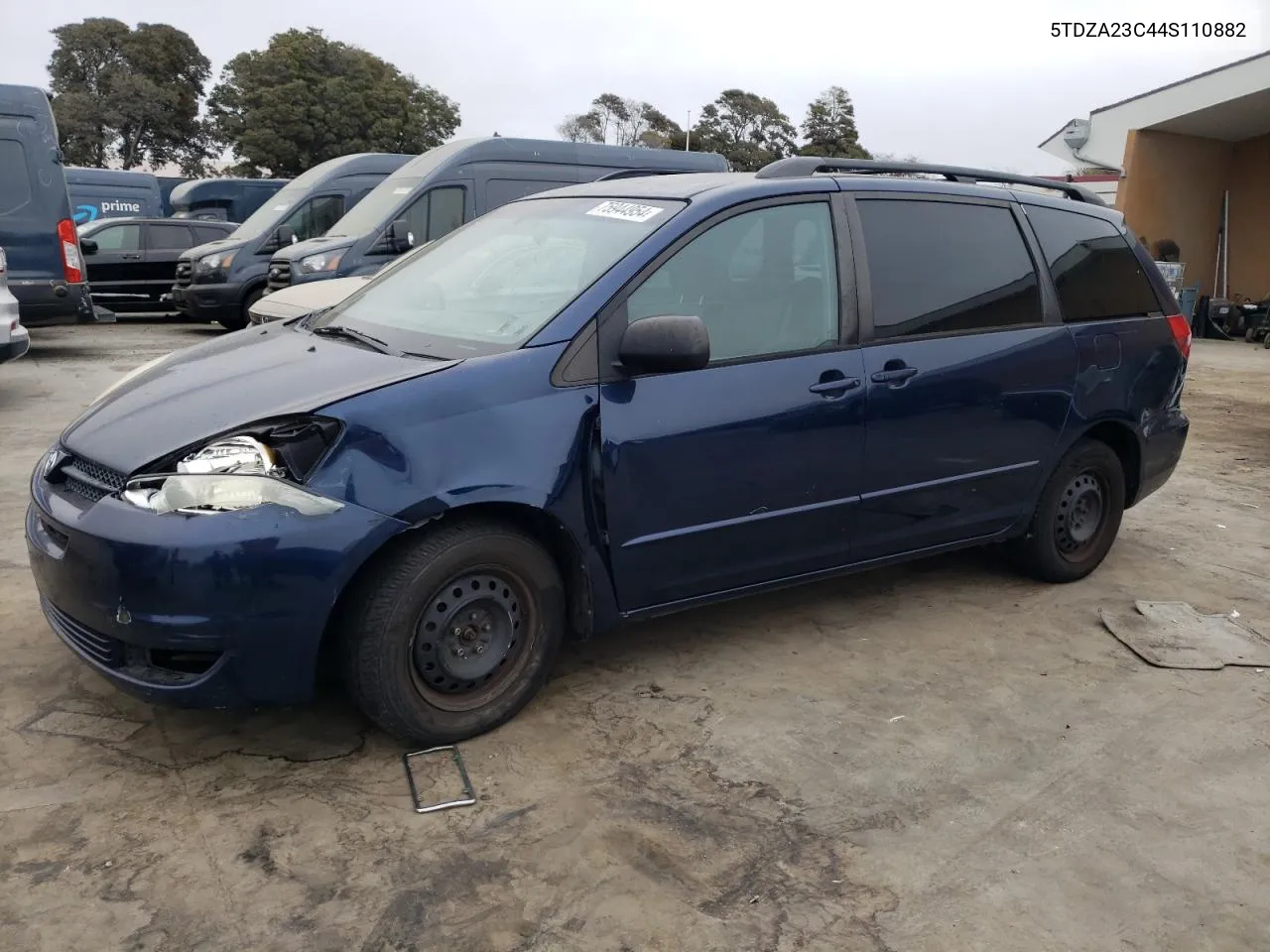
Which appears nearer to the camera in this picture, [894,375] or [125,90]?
[894,375]

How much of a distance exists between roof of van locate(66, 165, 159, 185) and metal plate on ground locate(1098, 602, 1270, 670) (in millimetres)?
20246

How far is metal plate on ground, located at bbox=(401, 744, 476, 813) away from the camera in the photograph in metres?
2.91

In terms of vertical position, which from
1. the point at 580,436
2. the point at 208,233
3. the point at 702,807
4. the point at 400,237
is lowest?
the point at 702,807

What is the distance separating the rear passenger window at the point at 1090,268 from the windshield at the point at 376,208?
772cm

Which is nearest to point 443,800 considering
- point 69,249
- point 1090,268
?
point 1090,268

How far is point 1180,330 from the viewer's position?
5.04 meters

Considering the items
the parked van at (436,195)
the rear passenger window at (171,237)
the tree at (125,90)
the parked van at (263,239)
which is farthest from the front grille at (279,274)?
the tree at (125,90)

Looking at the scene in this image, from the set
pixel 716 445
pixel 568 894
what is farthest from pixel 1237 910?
pixel 716 445

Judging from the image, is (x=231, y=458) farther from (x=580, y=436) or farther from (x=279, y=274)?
(x=279, y=274)

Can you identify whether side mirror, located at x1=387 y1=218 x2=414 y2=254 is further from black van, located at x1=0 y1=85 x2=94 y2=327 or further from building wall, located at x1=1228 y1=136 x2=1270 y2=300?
building wall, located at x1=1228 y1=136 x2=1270 y2=300

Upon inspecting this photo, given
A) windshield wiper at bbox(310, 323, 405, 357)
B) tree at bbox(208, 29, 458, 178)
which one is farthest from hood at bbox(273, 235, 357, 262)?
tree at bbox(208, 29, 458, 178)

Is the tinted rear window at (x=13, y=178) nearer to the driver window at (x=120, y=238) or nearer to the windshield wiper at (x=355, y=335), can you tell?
the driver window at (x=120, y=238)

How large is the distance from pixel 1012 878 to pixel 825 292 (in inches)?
80.5

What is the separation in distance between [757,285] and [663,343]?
0.64 meters
